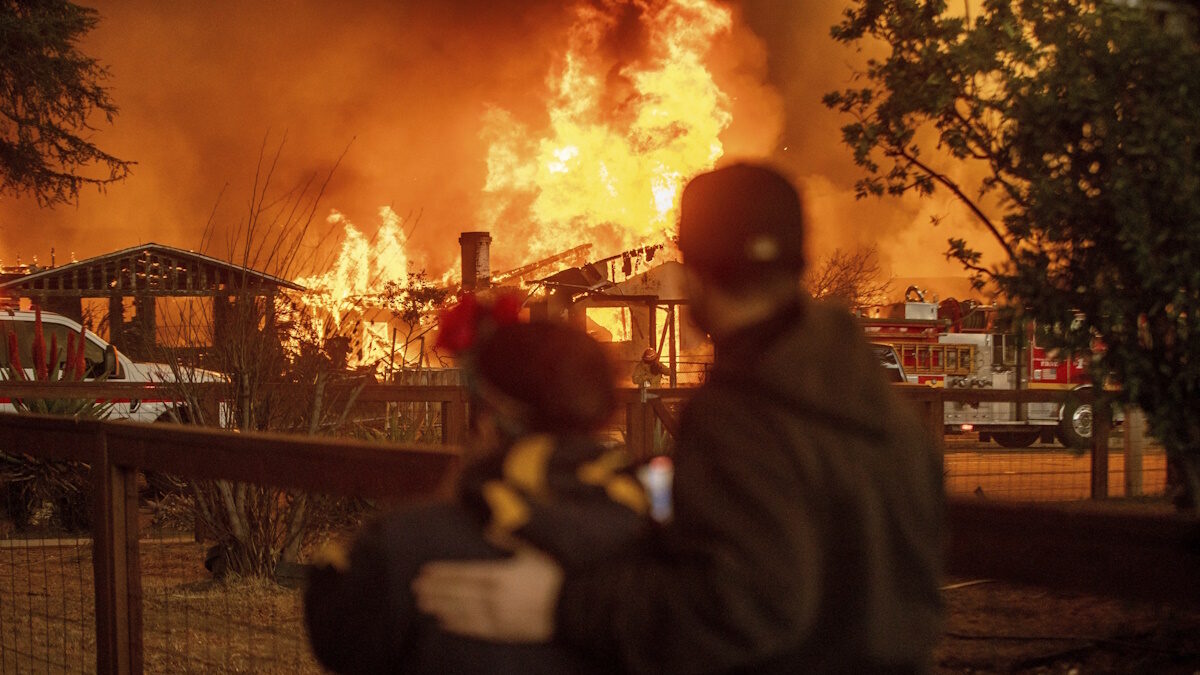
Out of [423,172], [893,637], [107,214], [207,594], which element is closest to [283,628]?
[207,594]

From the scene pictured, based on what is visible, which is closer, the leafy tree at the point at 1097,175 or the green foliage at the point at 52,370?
the leafy tree at the point at 1097,175

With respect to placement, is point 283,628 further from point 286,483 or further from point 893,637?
point 893,637

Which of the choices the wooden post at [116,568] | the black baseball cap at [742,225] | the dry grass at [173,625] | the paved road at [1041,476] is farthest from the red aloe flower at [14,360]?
the black baseball cap at [742,225]

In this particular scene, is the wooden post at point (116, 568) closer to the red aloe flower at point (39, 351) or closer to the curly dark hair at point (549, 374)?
the curly dark hair at point (549, 374)

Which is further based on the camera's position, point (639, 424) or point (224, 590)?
point (639, 424)

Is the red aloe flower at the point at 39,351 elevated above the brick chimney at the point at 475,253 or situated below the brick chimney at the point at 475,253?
below

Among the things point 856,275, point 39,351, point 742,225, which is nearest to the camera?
point 742,225

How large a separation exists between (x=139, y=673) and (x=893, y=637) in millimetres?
3042

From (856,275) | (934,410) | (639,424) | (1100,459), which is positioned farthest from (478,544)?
(856,275)

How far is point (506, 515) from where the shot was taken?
1473 mm

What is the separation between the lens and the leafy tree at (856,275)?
50.7 meters

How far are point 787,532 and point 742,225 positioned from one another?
34 cm

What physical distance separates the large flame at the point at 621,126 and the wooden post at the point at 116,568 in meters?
50.1

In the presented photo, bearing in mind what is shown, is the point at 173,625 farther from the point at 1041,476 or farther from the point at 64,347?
the point at 64,347
